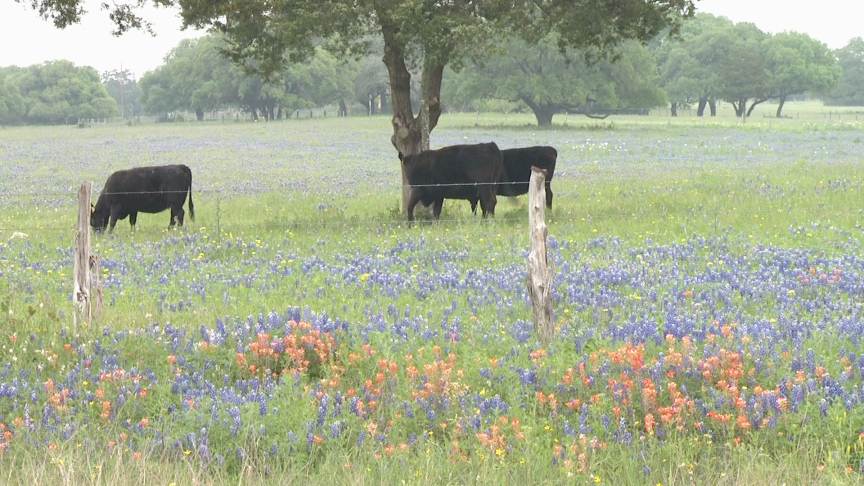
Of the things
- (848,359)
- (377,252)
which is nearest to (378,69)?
(377,252)

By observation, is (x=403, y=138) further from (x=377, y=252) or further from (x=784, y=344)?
(x=784, y=344)

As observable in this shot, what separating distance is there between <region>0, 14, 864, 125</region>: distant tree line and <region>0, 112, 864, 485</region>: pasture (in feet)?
159

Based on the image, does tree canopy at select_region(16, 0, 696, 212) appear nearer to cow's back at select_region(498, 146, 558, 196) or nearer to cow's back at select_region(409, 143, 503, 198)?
cow's back at select_region(409, 143, 503, 198)

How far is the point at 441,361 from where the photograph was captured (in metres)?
6.63

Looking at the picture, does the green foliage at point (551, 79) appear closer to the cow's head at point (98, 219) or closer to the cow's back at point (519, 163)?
the cow's back at point (519, 163)

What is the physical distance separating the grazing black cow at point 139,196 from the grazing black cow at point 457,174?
167 inches

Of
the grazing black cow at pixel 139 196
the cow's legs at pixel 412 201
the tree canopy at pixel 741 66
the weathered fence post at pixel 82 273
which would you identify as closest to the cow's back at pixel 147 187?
the grazing black cow at pixel 139 196

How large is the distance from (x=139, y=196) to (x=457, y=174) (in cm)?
581

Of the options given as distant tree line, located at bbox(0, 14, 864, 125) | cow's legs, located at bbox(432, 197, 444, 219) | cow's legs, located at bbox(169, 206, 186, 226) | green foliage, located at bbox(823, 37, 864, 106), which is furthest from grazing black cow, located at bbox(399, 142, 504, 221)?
green foliage, located at bbox(823, 37, 864, 106)

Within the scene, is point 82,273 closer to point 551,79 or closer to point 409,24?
point 409,24

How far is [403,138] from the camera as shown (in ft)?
60.4

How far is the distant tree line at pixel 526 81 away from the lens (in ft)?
218

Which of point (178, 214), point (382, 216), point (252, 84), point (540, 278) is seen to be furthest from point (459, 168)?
point (252, 84)

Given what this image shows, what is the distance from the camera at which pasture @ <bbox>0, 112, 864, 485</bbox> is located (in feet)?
18.4
